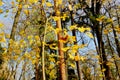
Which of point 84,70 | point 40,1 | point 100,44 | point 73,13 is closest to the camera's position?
point 40,1

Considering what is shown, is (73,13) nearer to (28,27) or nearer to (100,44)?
(100,44)

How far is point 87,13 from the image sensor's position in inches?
532

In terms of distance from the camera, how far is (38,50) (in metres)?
7.44

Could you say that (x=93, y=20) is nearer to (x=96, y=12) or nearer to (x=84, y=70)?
(x=96, y=12)

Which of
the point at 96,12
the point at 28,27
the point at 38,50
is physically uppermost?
the point at 96,12

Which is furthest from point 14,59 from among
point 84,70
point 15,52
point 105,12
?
point 84,70

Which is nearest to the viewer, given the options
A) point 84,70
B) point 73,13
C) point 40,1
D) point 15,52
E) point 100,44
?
point 40,1

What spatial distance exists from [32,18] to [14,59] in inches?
55.7

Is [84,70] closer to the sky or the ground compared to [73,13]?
closer to the ground

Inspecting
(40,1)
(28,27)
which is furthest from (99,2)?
(40,1)

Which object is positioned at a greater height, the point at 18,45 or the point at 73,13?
the point at 73,13

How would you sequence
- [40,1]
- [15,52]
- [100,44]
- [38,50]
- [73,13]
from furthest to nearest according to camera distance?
[73,13] < [100,44] < [15,52] < [38,50] < [40,1]

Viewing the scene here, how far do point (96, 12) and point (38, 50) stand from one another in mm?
6564

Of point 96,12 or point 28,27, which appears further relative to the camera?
point 96,12
